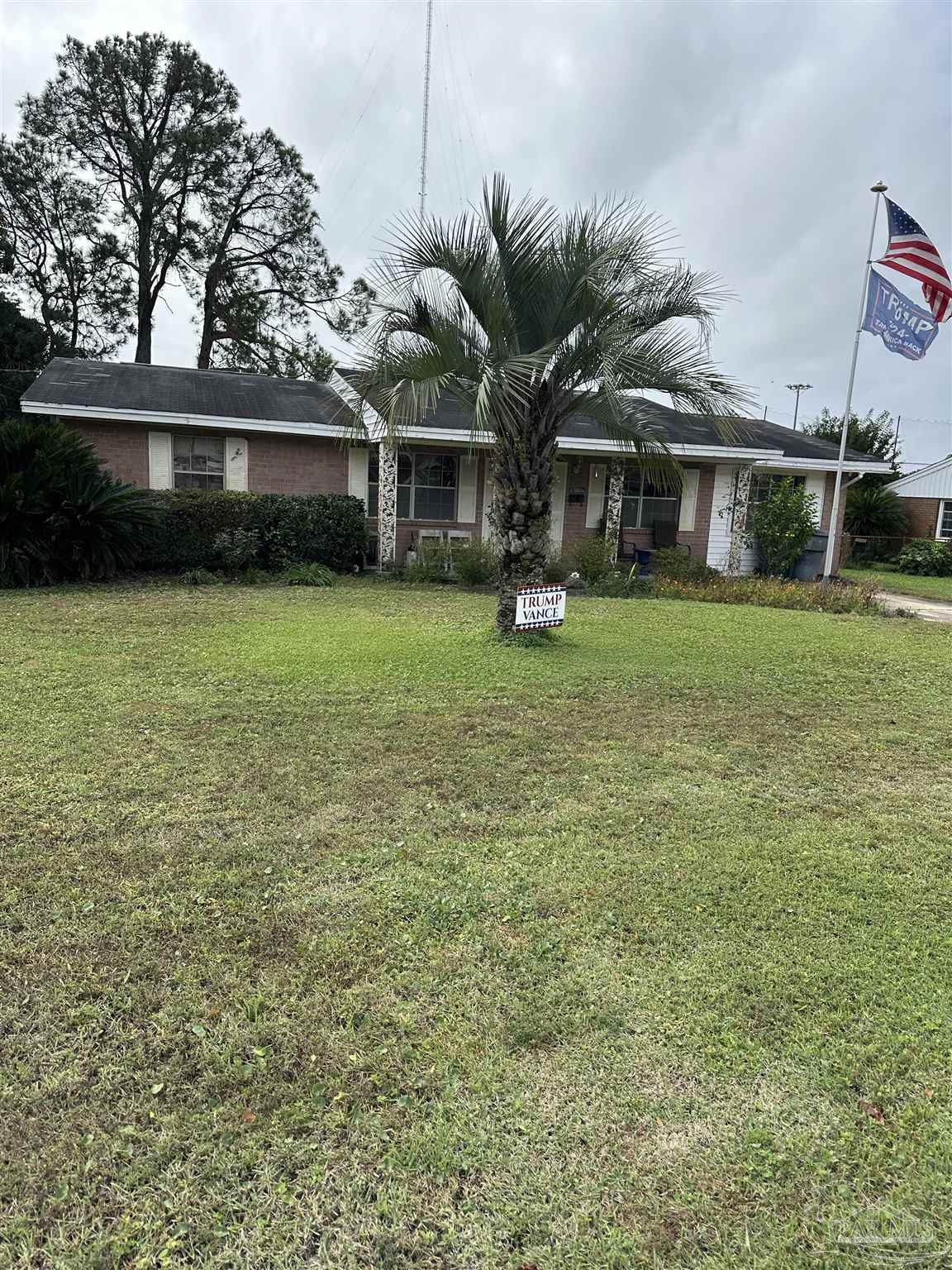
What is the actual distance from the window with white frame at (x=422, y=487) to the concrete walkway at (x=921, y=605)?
325 inches

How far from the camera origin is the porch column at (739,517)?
620 inches

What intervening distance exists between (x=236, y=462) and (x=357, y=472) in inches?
92.1

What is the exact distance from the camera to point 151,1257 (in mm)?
1596

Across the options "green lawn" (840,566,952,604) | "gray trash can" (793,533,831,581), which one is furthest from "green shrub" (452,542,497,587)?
"gray trash can" (793,533,831,581)

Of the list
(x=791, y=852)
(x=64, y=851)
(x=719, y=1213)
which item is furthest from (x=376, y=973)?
(x=791, y=852)

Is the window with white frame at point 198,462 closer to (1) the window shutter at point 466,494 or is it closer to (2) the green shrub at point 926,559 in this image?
(1) the window shutter at point 466,494

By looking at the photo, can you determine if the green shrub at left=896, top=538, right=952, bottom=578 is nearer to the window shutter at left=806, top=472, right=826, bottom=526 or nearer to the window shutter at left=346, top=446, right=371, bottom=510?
the window shutter at left=806, top=472, right=826, bottom=526

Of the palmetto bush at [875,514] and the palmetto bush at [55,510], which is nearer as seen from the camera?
the palmetto bush at [55,510]

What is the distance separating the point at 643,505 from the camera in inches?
635

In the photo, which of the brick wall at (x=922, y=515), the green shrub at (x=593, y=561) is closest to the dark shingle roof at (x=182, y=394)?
the green shrub at (x=593, y=561)

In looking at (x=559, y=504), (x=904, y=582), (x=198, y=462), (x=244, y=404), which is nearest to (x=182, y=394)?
(x=244, y=404)

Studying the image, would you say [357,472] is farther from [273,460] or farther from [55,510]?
[55,510]

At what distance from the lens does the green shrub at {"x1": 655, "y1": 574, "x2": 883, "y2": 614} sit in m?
11.9

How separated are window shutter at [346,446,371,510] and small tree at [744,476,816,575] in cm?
793
